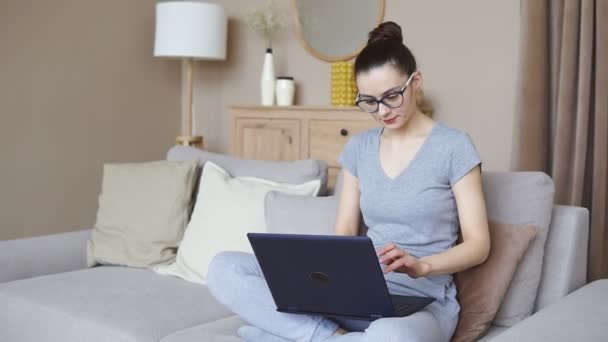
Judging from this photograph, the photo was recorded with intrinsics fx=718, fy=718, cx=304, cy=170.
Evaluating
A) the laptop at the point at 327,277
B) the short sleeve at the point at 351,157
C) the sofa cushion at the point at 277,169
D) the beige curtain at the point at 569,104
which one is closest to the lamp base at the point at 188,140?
the sofa cushion at the point at 277,169

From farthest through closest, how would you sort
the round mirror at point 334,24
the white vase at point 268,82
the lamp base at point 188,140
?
the lamp base at point 188,140
the white vase at point 268,82
the round mirror at point 334,24

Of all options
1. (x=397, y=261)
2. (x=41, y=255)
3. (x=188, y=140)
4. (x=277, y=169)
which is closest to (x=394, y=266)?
(x=397, y=261)

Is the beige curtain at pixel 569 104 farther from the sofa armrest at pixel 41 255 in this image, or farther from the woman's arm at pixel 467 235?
the sofa armrest at pixel 41 255

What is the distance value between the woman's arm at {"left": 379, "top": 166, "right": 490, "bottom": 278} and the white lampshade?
2538 millimetres

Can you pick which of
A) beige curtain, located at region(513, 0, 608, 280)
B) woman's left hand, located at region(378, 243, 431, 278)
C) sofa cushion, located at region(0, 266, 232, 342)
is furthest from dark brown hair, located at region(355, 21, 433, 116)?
beige curtain, located at region(513, 0, 608, 280)

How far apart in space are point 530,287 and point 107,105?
3156mm

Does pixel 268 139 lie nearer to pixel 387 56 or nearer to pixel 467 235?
pixel 387 56

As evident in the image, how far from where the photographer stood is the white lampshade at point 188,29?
12.9 feet

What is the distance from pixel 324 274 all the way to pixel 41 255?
4.58 ft

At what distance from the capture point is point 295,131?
3688 millimetres

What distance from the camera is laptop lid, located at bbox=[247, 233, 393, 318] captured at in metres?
1.46

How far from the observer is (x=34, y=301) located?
2.16 meters

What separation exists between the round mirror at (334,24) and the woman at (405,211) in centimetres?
195

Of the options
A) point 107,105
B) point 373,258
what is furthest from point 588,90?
point 107,105
